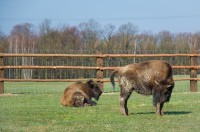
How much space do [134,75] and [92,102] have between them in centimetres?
279

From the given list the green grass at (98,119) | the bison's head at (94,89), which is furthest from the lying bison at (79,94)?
the green grass at (98,119)

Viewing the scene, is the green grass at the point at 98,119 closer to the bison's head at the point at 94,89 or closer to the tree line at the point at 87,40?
the bison's head at the point at 94,89

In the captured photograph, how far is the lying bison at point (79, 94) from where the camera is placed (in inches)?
551

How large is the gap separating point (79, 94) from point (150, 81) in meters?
2.84

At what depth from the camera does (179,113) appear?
12.2 m

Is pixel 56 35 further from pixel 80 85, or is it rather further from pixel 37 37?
pixel 80 85

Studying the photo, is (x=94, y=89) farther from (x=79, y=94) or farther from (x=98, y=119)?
(x=98, y=119)

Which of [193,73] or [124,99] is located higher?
[193,73]

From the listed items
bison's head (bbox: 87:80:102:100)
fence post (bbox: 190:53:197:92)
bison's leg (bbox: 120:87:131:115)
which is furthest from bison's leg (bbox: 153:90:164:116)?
fence post (bbox: 190:53:197:92)

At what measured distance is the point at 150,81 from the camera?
39.0 feet

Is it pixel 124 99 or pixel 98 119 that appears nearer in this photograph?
pixel 98 119

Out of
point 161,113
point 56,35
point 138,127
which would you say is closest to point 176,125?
point 138,127

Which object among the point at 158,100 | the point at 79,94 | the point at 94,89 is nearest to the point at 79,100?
the point at 79,94

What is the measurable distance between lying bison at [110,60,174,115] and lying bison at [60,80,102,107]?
7.02ft
